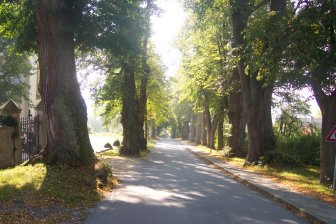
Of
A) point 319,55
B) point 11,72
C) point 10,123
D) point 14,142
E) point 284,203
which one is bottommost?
point 284,203

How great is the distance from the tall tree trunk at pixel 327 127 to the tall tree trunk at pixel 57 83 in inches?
329

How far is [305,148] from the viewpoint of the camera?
26875 millimetres

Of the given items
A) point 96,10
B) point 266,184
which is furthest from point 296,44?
point 96,10

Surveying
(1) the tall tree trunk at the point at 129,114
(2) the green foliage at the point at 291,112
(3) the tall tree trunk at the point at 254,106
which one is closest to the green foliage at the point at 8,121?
(3) the tall tree trunk at the point at 254,106

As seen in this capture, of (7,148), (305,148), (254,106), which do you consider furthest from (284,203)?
(305,148)

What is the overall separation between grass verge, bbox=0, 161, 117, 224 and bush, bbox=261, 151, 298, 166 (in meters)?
12.0

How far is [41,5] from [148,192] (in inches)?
257

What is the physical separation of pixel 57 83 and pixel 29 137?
635 cm

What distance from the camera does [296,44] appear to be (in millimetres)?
14797

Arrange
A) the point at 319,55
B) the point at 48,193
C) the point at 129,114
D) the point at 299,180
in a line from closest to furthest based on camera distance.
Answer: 1. the point at 48,193
2. the point at 319,55
3. the point at 299,180
4. the point at 129,114

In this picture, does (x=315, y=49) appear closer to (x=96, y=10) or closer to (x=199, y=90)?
(x=96, y=10)

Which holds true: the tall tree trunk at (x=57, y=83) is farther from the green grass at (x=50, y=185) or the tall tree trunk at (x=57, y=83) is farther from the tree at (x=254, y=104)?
the tree at (x=254, y=104)

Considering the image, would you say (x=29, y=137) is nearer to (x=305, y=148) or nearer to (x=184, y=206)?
(x=184, y=206)

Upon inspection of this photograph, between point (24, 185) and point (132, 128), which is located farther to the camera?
point (132, 128)
